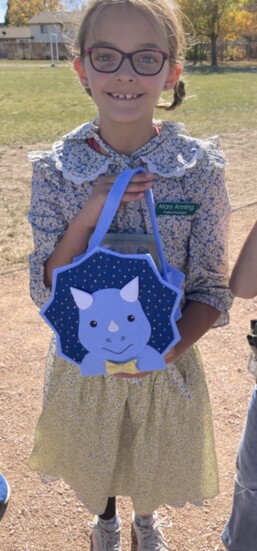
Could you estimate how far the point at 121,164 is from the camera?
147 cm

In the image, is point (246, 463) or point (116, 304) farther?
point (246, 463)

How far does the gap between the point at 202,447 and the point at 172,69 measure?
1.15 m

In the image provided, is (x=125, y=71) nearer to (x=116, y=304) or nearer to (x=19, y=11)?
(x=116, y=304)

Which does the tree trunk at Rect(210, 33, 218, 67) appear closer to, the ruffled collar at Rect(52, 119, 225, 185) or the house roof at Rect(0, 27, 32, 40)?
the house roof at Rect(0, 27, 32, 40)

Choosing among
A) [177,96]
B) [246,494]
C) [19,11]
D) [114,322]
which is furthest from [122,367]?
[19,11]

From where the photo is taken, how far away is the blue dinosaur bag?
4.10 ft

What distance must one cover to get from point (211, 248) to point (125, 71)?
1.68 feet

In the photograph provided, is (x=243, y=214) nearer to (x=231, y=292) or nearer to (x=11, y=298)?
(x=11, y=298)

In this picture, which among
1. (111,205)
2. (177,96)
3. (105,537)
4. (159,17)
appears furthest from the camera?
(105,537)

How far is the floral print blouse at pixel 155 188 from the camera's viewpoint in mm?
1468

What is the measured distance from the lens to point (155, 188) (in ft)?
4.88

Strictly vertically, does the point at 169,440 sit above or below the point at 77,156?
below

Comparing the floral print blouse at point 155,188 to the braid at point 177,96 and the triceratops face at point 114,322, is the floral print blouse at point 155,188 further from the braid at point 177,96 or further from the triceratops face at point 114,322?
the triceratops face at point 114,322

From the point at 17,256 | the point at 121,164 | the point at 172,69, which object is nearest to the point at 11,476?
the point at 121,164
